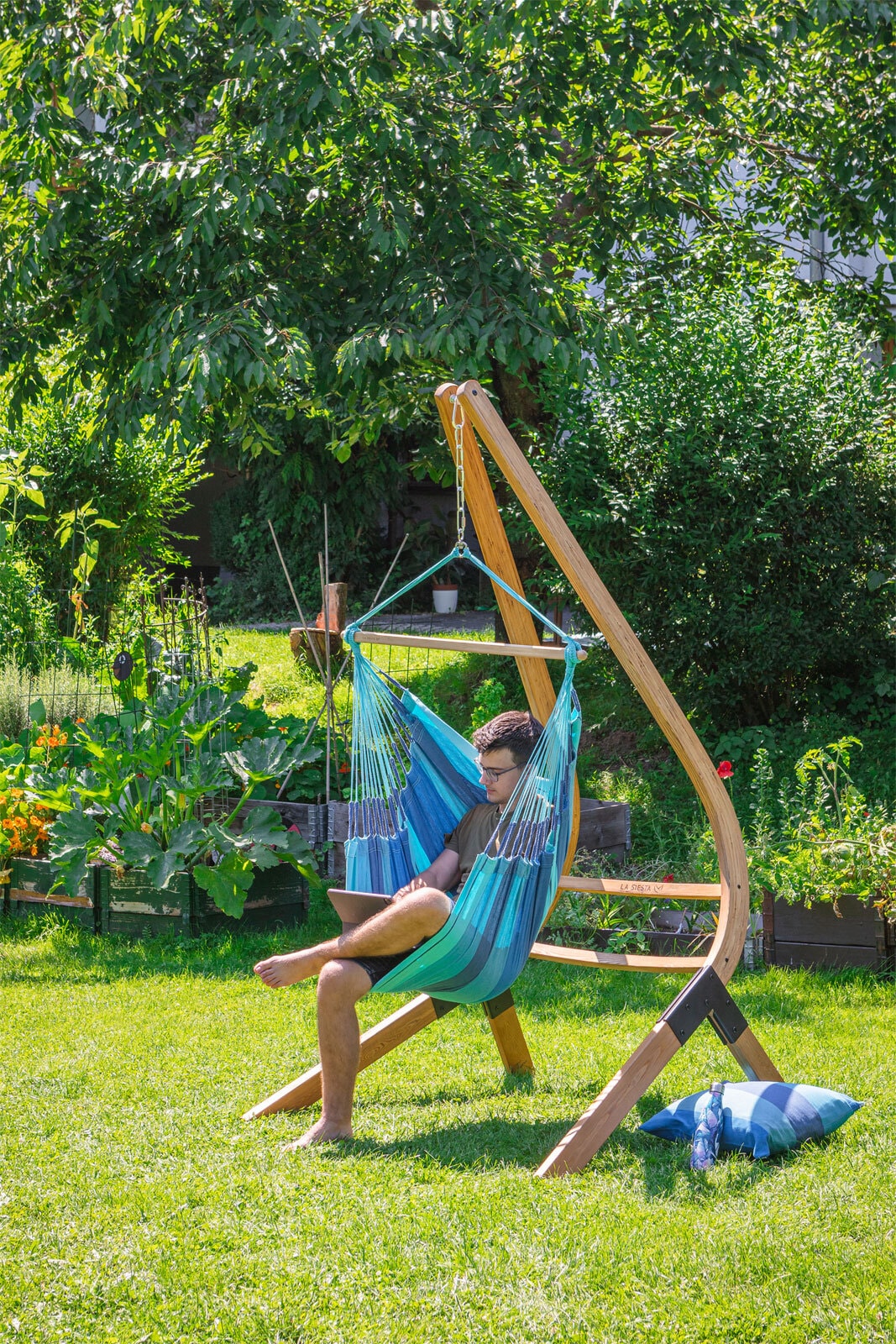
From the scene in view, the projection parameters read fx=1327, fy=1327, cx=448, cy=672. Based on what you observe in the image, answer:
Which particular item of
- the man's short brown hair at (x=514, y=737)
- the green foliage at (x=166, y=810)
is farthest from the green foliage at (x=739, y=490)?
the man's short brown hair at (x=514, y=737)

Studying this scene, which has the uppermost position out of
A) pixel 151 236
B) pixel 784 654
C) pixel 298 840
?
pixel 151 236

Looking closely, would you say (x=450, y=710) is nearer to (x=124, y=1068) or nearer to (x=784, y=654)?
(x=784, y=654)

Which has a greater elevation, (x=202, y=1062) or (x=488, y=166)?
(x=488, y=166)

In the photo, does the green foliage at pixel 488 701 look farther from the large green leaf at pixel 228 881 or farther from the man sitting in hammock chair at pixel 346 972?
the man sitting in hammock chair at pixel 346 972

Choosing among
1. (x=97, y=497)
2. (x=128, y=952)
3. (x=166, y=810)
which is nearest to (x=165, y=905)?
(x=128, y=952)

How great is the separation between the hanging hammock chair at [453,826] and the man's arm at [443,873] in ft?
0.14

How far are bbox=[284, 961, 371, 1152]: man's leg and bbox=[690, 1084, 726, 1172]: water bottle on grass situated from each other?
2.89 feet

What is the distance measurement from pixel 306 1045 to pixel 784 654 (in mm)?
3637

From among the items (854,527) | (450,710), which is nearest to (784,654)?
(854,527)

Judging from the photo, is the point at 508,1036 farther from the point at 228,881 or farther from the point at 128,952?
the point at 128,952

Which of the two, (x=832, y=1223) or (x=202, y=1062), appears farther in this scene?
(x=202, y=1062)

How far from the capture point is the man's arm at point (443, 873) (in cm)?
382

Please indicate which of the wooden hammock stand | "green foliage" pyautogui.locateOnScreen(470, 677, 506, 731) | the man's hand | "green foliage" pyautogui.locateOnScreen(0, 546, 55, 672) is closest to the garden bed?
"green foliage" pyautogui.locateOnScreen(470, 677, 506, 731)

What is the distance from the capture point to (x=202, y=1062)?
13.6 ft
